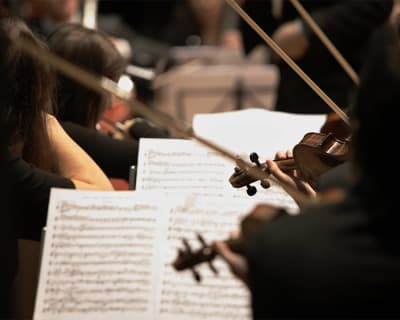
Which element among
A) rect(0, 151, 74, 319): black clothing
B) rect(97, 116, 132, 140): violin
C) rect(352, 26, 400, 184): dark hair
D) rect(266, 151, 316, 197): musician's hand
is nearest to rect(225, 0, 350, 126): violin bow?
rect(266, 151, 316, 197): musician's hand

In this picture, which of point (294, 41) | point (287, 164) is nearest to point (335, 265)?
point (287, 164)

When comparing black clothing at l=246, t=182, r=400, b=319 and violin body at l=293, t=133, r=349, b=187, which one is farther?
violin body at l=293, t=133, r=349, b=187

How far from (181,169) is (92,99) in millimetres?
513

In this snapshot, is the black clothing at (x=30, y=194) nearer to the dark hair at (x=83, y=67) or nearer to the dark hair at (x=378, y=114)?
the dark hair at (x=83, y=67)

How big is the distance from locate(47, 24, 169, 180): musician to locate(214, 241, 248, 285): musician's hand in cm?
120

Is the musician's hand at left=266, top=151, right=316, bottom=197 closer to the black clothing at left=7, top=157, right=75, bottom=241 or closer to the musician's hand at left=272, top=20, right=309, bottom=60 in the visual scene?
the black clothing at left=7, top=157, right=75, bottom=241

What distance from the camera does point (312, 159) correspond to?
203cm

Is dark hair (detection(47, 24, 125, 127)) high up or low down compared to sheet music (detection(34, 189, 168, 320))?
up

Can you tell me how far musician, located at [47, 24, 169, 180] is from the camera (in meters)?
2.59

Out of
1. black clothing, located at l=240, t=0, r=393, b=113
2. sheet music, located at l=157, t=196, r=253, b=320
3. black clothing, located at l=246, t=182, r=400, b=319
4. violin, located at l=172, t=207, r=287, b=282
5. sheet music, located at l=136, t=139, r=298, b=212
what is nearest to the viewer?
black clothing, located at l=246, t=182, r=400, b=319

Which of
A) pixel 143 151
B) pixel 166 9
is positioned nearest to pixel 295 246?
pixel 143 151

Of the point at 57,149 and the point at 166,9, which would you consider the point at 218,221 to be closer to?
the point at 57,149

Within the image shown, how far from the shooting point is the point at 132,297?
184cm

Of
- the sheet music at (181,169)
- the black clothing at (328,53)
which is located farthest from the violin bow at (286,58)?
the black clothing at (328,53)
